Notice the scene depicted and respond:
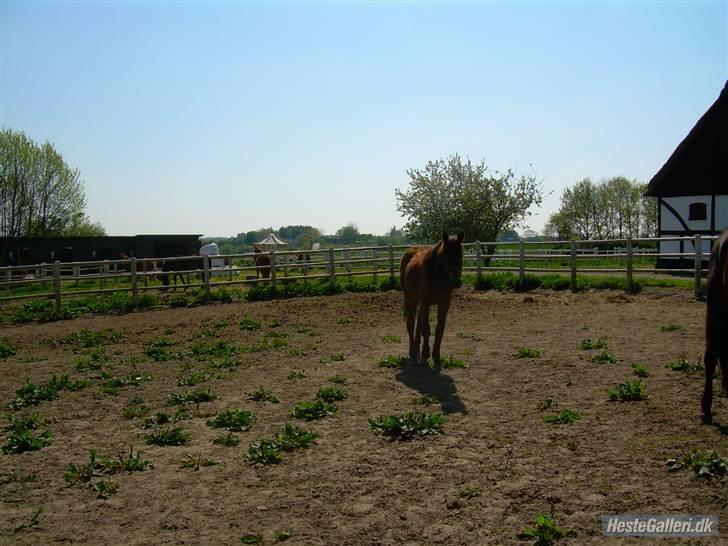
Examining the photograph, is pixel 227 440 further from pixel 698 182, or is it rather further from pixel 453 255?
pixel 698 182

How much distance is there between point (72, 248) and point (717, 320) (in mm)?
36932

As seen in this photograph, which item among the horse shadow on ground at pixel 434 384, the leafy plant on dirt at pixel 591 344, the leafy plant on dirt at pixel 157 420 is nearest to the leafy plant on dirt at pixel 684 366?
the leafy plant on dirt at pixel 591 344

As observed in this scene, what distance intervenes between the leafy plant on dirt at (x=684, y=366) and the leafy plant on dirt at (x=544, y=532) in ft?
13.3

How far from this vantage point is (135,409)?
5816 millimetres

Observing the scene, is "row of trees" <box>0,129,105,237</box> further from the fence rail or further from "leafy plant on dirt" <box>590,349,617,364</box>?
"leafy plant on dirt" <box>590,349,617,364</box>

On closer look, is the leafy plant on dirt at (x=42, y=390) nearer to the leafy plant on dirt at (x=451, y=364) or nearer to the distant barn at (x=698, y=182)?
the leafy plant on dirt at (x=451, y=364)

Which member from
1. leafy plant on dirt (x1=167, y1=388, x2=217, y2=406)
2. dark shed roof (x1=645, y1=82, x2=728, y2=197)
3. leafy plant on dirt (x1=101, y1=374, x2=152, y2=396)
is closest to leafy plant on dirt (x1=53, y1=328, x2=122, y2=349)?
leafy plant on dirt (x1=101, y1=374, x2=152, y2=396)

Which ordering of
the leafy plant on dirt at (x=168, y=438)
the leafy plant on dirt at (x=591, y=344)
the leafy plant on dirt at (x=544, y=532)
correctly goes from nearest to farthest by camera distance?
the leafy plant on dirt at (x=544, y=532)
the leafy plant on dirt at (x=168, y=438)
the leafy plant on dirt at (x=591, y=344)

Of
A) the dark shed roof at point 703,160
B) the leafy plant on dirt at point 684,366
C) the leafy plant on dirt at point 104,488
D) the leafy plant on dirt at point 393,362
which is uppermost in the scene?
the dark shed roof at point 703,160

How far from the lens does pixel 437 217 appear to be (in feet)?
110

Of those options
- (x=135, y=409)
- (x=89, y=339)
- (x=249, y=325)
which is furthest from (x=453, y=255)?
(x=89, y=339)

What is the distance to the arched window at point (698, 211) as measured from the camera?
21.4 m

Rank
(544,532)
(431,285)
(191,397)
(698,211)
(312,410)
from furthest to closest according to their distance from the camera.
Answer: (698,211), (431,285), (191,397), (312,410), (544,532)

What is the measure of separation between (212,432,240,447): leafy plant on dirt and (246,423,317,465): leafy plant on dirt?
0.59ft
